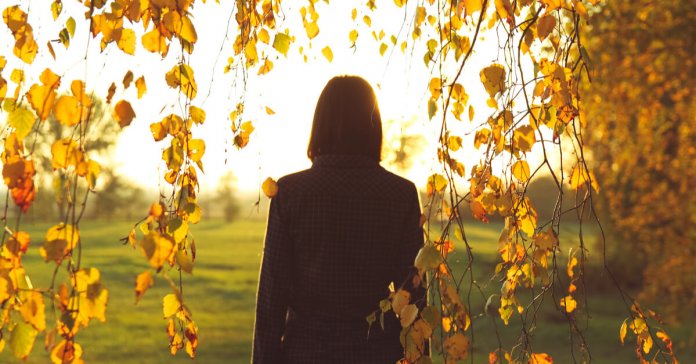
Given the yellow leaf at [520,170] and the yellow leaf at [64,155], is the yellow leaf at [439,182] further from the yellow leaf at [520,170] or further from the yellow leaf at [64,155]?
the yellow leaf at [64,155]

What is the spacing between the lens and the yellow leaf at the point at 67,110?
1324 mm

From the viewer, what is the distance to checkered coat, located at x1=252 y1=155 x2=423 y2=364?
1.91 metres

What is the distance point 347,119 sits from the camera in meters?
1.91

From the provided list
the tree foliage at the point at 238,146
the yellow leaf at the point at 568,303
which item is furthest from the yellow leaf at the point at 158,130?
the yellow leaf at the point at 568,303

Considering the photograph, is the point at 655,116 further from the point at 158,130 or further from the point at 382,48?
the point at 158,130

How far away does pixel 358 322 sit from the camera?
192 centimetres

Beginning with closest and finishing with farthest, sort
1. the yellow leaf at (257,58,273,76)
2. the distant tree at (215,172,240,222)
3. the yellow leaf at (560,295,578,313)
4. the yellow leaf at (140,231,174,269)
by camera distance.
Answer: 1. the yellow leaf at (140,231,174,269)
2. the yellow leaf at (560,295,578,313)
3. the yellow leaf at (257,58,273,76)
4. the distant tree at (215,172,240,222)

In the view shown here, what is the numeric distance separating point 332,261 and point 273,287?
152 mm

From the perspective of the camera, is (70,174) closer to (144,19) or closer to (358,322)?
(144,19)

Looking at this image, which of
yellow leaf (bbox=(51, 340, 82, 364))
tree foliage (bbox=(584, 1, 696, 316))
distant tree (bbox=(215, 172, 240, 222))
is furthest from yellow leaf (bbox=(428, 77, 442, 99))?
distant tree (bbox=(215, 172, 240, 222))

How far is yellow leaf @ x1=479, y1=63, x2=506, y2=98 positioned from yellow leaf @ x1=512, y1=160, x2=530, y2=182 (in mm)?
163

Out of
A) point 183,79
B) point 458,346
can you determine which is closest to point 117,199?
point 183,79

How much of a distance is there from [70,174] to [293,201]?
0.67 meters

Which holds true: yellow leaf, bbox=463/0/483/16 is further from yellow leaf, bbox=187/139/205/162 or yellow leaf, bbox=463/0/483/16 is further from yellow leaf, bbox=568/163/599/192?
yellow leaf, bbox=187/139/205/162
